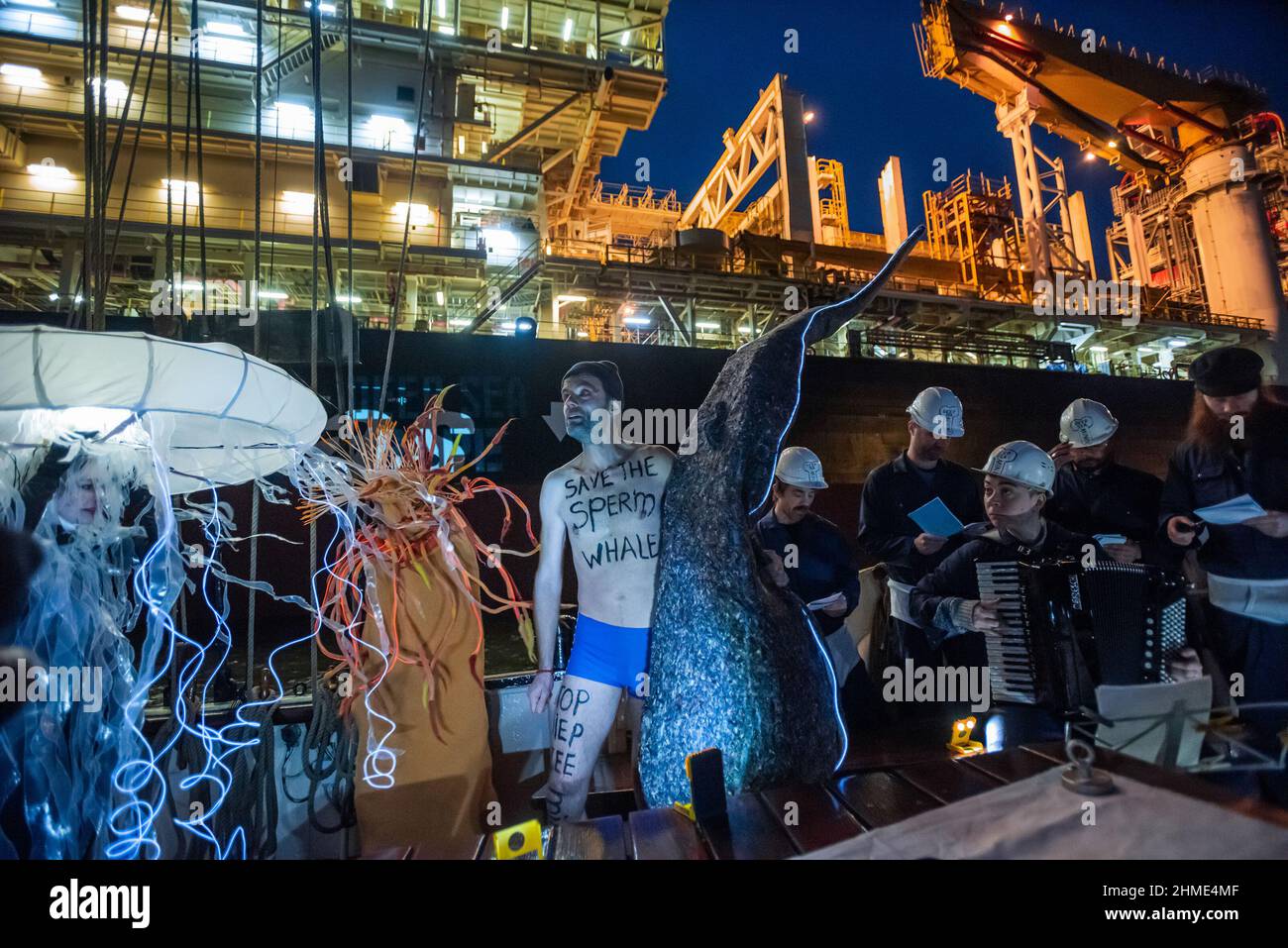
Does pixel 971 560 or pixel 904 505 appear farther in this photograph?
pixel 904 505

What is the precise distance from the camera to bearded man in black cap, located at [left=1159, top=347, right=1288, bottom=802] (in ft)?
8.96

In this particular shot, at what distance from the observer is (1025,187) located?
19484mm

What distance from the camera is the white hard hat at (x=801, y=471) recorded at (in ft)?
11.8

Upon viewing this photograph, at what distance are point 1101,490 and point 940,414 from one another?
1118mm

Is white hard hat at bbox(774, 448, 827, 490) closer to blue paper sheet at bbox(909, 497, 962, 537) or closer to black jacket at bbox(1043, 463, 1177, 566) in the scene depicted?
blue paper sheet at bbox(909, 497, 962, 537)

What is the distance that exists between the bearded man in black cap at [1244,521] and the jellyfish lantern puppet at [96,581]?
4441mm

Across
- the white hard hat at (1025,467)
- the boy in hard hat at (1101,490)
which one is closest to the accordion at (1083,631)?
the white hard hat at (1025,467)

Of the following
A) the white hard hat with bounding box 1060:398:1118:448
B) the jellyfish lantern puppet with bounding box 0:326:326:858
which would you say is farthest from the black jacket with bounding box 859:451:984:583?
the jellyfish lantern puppet with bounding box 0:326:326:858

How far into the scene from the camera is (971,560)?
284cm

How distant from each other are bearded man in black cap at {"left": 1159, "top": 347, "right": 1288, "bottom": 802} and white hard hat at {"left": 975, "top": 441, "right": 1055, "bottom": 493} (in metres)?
0.93

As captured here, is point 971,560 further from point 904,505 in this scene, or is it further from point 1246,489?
point 1246,489

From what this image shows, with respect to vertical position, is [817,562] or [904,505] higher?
[904,505]

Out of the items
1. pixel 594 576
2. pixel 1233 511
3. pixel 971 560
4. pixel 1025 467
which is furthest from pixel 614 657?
pixel 1233 511

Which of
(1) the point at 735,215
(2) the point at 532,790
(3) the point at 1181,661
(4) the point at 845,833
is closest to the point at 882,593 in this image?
(3) the point at 1181,661
